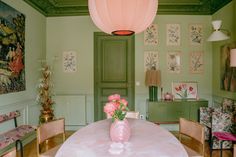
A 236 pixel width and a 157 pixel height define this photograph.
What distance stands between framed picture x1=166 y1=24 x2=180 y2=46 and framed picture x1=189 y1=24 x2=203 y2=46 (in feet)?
1.07

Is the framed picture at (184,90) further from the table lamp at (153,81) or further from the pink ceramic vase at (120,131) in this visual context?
the pink ceramic vase at (120,131)

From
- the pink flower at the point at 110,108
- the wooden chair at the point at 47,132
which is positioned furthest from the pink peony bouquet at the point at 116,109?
the wooden chair at the point at 47,132

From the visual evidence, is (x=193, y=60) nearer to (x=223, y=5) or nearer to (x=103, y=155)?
(x=223, y=5)

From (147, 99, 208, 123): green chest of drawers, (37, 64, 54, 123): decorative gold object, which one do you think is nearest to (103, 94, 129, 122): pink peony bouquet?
(147, 99, 208, 123): green chest of drawers

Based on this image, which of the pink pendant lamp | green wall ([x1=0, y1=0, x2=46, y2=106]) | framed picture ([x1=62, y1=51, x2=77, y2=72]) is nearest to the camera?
the pink pendant lamp

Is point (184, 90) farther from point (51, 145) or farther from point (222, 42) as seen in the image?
point (51, 145)

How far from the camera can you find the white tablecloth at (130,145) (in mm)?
1687

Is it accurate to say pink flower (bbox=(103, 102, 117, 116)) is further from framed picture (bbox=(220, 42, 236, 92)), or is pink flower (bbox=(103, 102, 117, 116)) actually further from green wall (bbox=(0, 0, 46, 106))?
framed picture (bbox=(220, 42, 236, 92))

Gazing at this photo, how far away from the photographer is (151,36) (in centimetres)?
558

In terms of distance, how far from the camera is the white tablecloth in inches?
66.4

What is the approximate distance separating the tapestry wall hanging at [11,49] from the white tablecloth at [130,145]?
213 cm

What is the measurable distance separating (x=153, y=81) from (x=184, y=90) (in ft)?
3.08

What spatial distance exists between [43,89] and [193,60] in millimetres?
3678

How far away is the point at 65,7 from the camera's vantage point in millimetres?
5512
